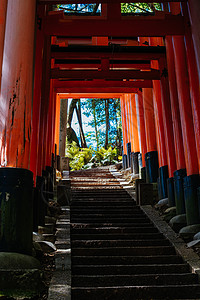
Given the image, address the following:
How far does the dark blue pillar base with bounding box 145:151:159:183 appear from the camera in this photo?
1059 centimetres

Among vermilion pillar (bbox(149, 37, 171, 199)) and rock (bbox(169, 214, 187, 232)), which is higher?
vermilion pillar (bbox(149, 37, 171, 199))

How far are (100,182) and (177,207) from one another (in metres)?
5.29

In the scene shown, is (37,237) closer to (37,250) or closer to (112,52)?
(37,250)

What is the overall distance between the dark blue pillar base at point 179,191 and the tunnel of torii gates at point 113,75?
21 millimetres

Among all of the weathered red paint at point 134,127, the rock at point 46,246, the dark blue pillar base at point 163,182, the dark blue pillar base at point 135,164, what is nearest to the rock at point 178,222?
the dark blue pillar base at point 163,182

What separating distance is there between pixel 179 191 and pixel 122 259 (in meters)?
2.75

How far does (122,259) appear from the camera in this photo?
5148 mm

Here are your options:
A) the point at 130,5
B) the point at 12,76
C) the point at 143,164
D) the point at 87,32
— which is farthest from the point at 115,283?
the point at 130,5

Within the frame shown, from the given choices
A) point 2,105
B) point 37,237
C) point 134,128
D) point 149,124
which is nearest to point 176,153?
point 149,124

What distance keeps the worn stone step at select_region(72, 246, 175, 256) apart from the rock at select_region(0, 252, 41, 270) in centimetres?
157

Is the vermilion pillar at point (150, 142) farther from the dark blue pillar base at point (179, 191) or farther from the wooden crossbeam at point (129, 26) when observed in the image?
the wooden crossbeam at point (129, 26)

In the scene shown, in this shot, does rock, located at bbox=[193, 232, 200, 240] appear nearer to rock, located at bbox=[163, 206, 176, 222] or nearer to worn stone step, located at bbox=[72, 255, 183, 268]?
worn stone step, located at bbox=[72, 255, 183, 268]

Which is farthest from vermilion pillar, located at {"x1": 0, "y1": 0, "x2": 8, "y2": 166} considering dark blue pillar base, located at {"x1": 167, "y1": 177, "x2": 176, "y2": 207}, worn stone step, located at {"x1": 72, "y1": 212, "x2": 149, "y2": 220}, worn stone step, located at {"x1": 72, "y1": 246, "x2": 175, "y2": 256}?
dark blue pillar base, located at {"x1": 167, "y1": 177, "x2": 176, "y2": 207}

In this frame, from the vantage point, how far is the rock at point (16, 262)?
144 inches
